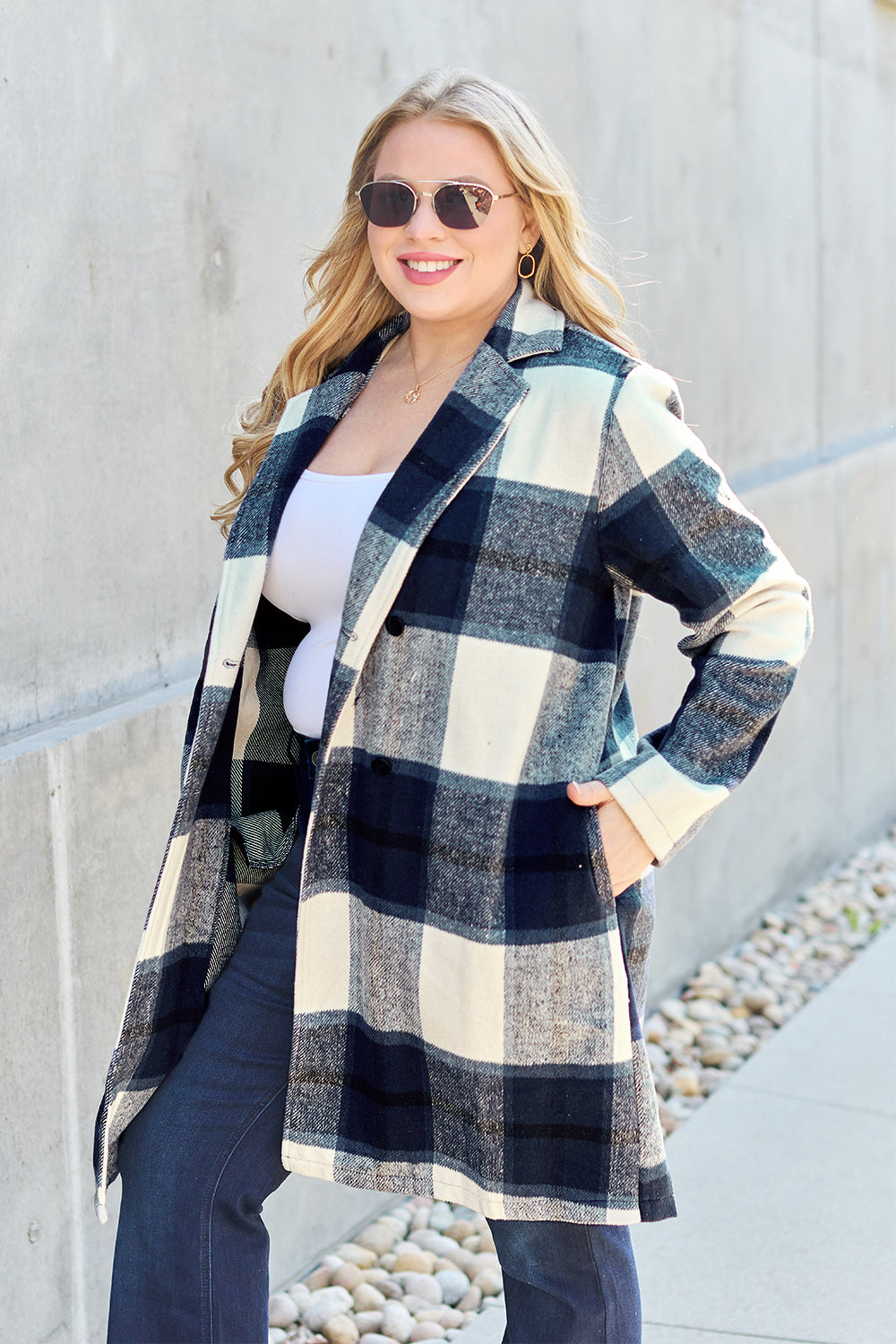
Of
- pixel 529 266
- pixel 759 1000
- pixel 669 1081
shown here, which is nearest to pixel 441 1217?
pixel 669 1081

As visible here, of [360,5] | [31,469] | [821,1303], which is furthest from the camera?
[360,5]

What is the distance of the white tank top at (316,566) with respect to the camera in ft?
6.78

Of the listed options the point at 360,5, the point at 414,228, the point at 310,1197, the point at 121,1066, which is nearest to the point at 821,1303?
the point at 310,1197

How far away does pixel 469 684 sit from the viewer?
1962mm

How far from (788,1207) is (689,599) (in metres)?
2.03

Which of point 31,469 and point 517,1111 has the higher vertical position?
point 31,469

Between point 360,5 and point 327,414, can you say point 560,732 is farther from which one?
point 360,5

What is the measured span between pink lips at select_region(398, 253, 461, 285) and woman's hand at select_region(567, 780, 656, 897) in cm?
71

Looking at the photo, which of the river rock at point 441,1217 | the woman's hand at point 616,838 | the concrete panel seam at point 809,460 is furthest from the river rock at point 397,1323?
the concrete panel seam at point 809,460

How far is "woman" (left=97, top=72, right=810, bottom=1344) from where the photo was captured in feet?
6.42

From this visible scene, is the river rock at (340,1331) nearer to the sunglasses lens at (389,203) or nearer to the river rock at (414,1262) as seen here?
the river rock at (414,1262)

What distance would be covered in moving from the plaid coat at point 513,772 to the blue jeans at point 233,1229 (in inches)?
2.0

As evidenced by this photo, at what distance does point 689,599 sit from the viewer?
6.50 ft

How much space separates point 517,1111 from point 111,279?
61.9 inches
